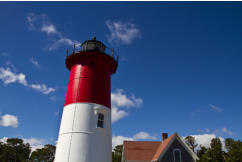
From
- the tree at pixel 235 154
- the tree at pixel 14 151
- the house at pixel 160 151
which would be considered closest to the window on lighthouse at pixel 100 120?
the house at pixel 160 151

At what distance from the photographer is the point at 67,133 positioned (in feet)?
42.7

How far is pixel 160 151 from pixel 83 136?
29.7 feet

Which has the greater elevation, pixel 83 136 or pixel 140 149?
pixel 83 136

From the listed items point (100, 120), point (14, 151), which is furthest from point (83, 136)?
point (14, 151)

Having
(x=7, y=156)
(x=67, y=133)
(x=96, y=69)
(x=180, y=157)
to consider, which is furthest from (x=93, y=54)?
(x=7, y=156)

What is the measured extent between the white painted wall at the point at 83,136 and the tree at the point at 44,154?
52.5m

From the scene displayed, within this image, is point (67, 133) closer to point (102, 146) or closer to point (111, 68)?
point (102, 146)

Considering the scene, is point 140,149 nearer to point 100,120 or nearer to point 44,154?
point 100,120

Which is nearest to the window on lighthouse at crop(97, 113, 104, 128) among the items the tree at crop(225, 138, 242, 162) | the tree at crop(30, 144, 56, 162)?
the tree at crop(225, 138, 242, 162)

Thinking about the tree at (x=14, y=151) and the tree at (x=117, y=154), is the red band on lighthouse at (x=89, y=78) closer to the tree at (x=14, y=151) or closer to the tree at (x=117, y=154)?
the tree at (x=117, y=154)

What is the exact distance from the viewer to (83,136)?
41.6 feet

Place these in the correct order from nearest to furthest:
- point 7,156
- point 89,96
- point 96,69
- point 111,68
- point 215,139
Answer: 1. point 89,96
2. point 96,69
3. point 111,68
4. point 215,139
5. point 7,156

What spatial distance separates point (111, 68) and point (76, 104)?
5.05m

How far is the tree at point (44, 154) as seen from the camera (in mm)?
58516
